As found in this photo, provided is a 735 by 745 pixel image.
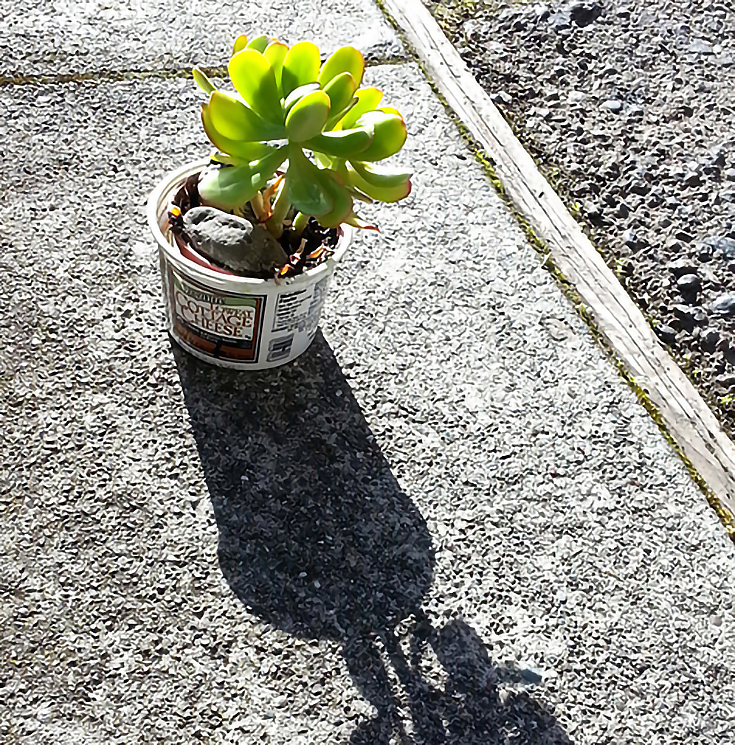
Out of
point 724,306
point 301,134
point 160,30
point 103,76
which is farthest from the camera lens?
point 160,30

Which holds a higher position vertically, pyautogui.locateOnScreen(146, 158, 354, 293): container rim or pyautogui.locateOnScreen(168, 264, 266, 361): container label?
pyautogui.locateOnScreen(146, 158, 354, 293): container rim

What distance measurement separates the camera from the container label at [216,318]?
1.50 meters

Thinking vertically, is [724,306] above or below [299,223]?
below

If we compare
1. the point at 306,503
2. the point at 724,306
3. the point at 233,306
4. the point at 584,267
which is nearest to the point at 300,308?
the point at 233,306

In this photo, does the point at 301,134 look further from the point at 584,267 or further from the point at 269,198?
the point at 584,267

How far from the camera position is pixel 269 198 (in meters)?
1.54

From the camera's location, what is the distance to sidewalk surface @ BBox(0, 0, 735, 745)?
52.6 inches

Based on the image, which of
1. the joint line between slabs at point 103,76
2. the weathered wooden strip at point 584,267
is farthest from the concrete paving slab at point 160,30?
the weathered wooden strip at point 584,267

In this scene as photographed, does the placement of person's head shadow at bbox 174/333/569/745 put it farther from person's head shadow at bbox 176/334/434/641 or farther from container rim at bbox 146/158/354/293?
container rim at bbox 146/158/354/293

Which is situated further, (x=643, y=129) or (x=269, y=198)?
(x=643, y=129)

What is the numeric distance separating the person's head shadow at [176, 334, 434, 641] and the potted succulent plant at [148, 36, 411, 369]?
0.22ft

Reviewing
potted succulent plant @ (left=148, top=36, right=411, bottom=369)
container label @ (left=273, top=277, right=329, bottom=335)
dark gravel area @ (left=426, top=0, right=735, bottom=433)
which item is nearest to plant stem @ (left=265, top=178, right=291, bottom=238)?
potted succulent plant @ (left=148, top=36, right=411, bottom=369)

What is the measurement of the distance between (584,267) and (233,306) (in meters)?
0.75

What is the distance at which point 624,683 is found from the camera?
1.39 meters
